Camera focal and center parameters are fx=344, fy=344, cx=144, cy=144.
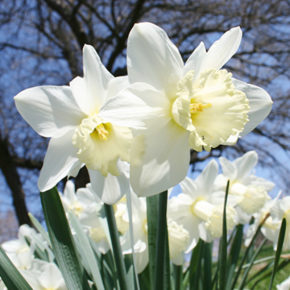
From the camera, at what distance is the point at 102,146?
48cm

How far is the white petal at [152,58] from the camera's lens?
0.43m

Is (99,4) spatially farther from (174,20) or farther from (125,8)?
(174,20)

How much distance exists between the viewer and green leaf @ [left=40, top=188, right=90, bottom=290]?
580 millimetres

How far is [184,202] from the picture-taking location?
0.88 metres

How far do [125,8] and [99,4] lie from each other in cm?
42

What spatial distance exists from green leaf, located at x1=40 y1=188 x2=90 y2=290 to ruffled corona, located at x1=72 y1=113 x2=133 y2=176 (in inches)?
6.1

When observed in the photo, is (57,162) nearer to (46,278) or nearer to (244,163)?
(46,278)

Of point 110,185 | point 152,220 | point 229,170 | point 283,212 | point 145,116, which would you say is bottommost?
point 283,212

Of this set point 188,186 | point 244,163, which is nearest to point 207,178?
point 188,186

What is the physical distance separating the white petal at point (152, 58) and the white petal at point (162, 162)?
6 cm

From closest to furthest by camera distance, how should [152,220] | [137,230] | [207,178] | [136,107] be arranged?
[136,107]
[152,220]
[137,230]
[207,178]

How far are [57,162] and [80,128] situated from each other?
58 millimetres

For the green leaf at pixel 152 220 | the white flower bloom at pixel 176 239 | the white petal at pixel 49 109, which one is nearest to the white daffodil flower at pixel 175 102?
the white petal at pixel 49 109

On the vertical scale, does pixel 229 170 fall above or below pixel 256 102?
below
